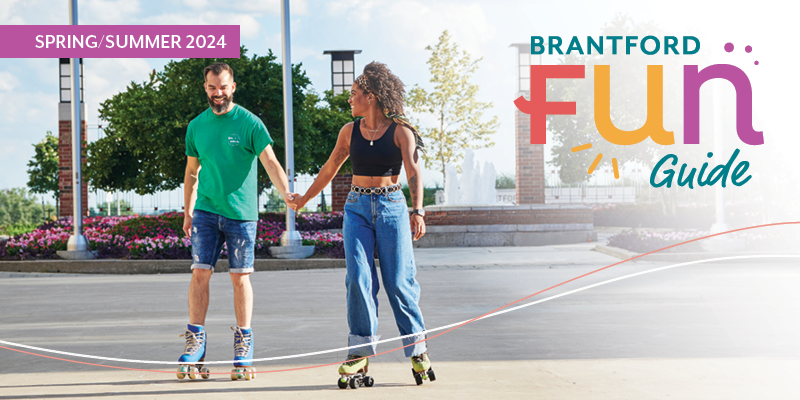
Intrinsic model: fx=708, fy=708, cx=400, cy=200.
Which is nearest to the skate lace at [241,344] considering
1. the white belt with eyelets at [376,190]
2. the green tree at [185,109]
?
the white belt with eyelets at [376,190]

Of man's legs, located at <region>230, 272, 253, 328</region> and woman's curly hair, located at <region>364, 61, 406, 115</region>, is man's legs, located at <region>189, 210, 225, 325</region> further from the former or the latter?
woman's curly hair, located at <region>364, 61, 406, 115</region>

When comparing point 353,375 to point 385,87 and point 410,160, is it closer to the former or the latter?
point 410,160

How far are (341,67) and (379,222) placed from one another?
29.8 metres

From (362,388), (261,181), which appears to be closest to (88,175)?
(261,181)

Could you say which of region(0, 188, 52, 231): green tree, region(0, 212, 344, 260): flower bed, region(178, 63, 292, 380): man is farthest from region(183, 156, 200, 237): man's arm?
region(0, 188, 52, 231): green tree

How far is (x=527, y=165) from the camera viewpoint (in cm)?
2292

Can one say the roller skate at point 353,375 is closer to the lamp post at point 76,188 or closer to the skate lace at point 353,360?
the skate lace at point 353,360

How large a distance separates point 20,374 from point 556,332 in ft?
15.0

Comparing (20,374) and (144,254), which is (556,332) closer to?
(20,374)

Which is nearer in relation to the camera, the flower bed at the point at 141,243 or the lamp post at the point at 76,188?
the flower bed at the point at 141,243

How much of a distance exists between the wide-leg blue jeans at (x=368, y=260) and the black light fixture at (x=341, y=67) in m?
29.4

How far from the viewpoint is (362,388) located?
15.3 feet

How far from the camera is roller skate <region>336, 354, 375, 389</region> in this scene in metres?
4.61

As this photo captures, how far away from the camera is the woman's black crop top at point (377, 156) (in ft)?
15.2
